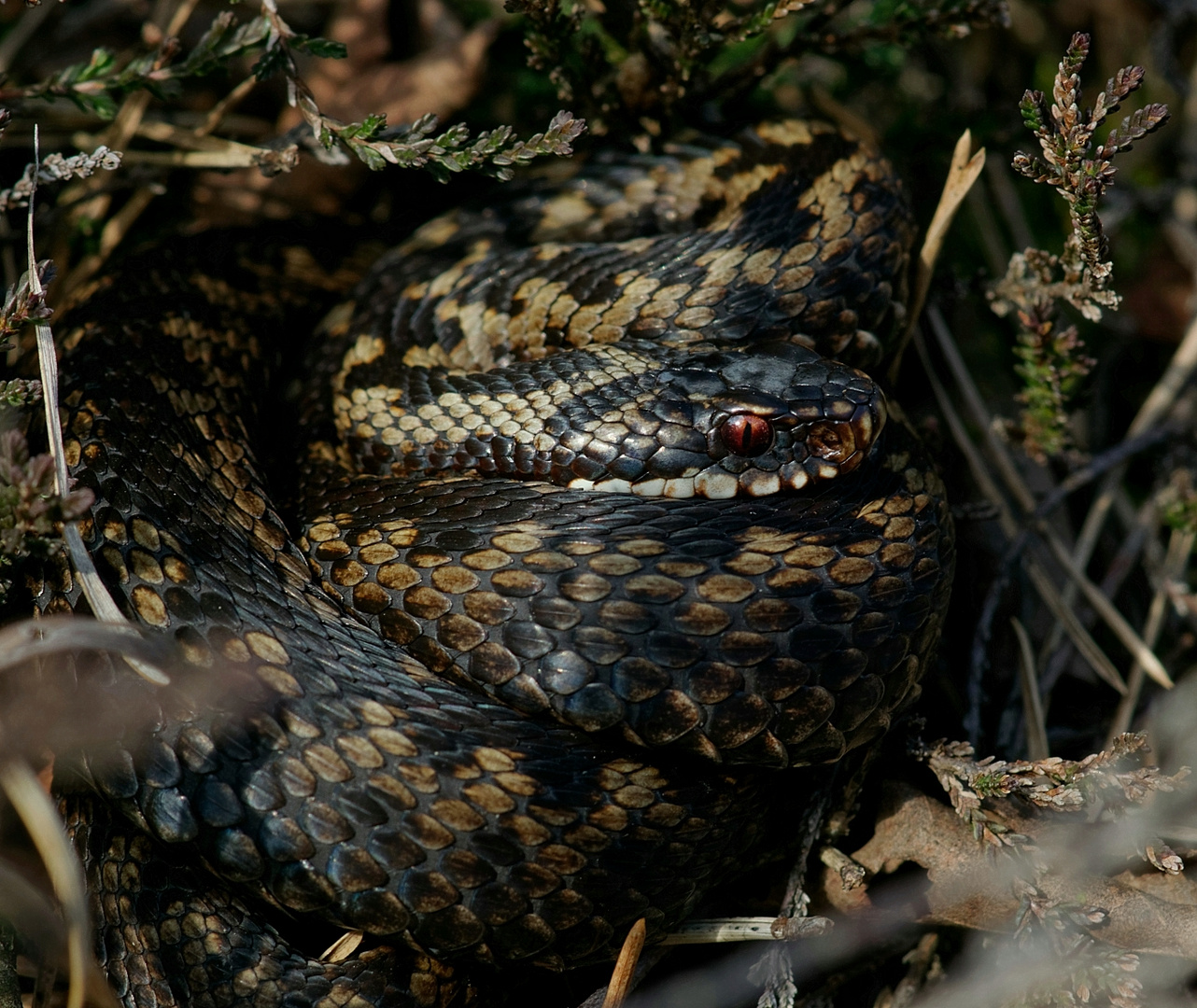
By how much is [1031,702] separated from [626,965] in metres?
1.98

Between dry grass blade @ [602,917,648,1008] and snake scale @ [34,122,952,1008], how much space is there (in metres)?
0.09

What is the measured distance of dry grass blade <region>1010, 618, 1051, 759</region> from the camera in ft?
12.6

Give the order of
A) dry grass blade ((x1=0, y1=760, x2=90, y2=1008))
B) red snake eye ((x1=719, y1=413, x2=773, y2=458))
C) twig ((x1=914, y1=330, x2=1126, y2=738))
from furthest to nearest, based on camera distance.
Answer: twig ((x1=914, y1=330, x2=1126, y2=738))
red snake eye ((x1=719, y1=413, x2=773, y2=458))
dry grass blade ((x1=0, y1=760, x2=90, y2=1008))

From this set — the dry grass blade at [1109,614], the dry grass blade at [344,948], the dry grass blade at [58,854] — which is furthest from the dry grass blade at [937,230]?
the dry grass blade at [58,854]

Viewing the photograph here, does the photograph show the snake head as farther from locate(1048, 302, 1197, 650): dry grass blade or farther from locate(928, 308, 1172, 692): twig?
locate(1048, 302, 1197, 650): dry grass blade

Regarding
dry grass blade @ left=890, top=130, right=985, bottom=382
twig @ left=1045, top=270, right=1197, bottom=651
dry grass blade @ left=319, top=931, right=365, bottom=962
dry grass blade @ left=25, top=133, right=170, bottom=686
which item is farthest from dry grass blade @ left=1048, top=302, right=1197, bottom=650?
dry grass blade @ left=25, top=133, right=170, bottom=686

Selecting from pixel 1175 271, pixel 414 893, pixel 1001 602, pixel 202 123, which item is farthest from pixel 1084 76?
pixel 414 893

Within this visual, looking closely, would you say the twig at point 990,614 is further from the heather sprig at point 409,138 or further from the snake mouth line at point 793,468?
the heather sprig at point 409,138

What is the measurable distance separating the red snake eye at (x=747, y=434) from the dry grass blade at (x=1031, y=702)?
140 centimetres

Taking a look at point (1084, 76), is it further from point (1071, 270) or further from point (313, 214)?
point (313, 214)

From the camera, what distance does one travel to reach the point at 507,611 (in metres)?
2.97

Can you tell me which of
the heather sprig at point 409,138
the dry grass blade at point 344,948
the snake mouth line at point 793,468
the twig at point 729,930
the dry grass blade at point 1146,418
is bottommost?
the twig at point 729,930

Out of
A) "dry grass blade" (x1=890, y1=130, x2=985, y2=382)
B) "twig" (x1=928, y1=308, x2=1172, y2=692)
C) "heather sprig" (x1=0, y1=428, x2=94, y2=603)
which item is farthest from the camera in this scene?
"twig" (x1=928, y1=308, x2=1172, y2=692)

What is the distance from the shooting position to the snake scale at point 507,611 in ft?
9.00
